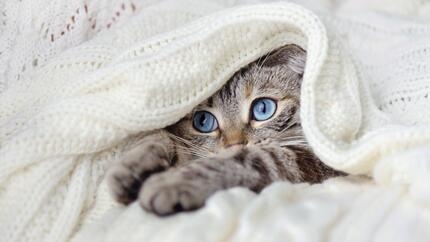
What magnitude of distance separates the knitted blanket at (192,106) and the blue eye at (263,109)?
0.11 metres

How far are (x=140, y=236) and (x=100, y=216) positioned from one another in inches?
8.9

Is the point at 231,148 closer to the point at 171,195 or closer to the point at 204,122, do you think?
the point at 204,122

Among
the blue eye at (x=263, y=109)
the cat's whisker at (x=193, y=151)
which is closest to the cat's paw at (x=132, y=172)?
the cat's whisker at (x=193, y=151)

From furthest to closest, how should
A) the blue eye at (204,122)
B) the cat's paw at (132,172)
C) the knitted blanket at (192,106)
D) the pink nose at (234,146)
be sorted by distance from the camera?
the blue eye at (204,122), the pink nose at (234,146), the cat's paw at (132,172), the knitted blanket at (192,106)

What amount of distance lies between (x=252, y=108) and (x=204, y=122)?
0.10 m

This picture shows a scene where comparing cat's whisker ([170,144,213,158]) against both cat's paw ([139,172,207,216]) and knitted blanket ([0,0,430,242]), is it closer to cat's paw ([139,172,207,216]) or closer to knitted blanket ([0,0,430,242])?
knitted blanket ([0,0,430,242])

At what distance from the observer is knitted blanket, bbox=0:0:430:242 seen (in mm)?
812

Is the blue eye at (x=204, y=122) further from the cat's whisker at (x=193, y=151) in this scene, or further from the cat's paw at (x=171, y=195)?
the cat's paw at (x=171, y=195)

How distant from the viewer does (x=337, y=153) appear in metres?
0.94

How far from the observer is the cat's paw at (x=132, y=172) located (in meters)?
0.96

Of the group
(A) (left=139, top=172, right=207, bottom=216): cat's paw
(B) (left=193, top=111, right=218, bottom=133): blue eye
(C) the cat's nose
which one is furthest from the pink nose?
(A) (left=139, top=172, right=207, bottom=216): cat's paw

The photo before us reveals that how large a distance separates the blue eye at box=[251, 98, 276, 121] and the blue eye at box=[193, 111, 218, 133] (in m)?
0.08

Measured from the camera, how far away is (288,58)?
122 centimetres

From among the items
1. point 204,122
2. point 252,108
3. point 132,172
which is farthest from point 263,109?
point 132,172
